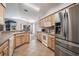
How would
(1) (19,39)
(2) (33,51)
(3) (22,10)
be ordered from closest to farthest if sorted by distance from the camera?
(3) (22,10), (2) (33,51), (1) (19,39)

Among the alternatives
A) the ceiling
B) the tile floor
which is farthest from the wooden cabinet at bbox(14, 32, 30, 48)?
the ceiling

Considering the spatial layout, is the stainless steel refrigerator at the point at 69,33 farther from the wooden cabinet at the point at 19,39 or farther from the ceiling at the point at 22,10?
the wooden cabinet at the point at 19,39

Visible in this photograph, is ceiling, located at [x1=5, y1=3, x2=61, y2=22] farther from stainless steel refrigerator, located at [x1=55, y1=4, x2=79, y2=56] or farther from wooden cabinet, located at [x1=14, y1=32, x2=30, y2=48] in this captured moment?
wooden cabinet, located at [x1=14, y1=32, x2=30, y2=48]

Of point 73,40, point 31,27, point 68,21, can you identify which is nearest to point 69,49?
point 73,40

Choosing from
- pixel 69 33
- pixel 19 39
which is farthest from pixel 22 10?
pixel 19 39

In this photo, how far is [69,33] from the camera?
2146mm

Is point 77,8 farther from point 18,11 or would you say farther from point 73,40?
point 18,11

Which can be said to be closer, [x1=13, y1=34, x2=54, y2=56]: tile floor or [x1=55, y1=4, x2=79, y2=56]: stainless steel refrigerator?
[x1=55, y1=4, x2=79, y2=56]: stainless steel refrigerator

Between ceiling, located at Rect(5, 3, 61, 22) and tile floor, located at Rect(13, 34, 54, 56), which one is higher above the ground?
ceiling, located at Rect(5, 3, 61, 22)

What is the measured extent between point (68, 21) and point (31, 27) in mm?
766

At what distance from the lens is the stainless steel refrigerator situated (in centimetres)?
199

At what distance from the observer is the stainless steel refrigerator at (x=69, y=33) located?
1.99 m

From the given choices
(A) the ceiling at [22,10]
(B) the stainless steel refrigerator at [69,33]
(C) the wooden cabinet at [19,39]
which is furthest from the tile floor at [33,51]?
(A) the ceiling at [22,10]

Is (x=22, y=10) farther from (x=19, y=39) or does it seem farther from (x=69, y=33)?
(x=19, y=39)
